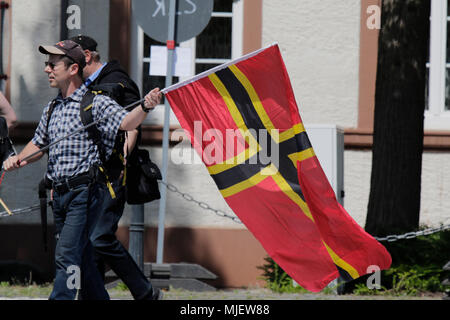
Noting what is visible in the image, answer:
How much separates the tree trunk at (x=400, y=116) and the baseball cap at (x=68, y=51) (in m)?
3.64

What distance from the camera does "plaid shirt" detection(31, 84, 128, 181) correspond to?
250 inches

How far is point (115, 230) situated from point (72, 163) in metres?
0.61

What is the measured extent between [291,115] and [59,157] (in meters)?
1.53

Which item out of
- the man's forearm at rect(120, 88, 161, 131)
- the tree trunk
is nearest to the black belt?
the man's forearm at rect(120, 88, 161, 131)

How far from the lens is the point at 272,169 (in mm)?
6293

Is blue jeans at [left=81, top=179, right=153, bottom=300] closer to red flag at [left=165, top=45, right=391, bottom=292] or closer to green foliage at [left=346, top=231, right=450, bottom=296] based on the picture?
red flag at [left=165, top=45, right=391, bottom=292]

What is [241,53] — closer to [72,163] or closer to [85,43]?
[85,43]

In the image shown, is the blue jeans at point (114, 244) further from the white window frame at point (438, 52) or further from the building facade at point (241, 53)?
the white window frame at point (438, 52)

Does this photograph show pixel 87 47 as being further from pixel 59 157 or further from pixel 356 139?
pixel 356 139

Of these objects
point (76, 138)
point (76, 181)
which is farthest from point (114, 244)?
point (76, 138)

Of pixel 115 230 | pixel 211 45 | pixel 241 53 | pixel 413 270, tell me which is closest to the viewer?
pixel 115 230

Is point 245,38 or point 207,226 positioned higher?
point 245,38
